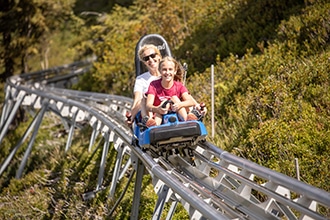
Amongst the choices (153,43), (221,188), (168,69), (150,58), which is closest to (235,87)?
(153,43)

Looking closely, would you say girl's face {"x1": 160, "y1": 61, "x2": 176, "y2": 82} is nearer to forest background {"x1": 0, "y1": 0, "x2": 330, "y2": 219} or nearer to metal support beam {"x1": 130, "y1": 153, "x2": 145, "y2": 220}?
metal support beam {"x1": 130, "y1": 153, "x2": 145, "y2": 220}

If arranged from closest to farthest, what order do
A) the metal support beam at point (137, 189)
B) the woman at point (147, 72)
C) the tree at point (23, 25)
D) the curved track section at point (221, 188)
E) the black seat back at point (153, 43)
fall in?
1. the curved track section at point (221, 188)
2. the metal support beam at point (137, 189)
3. the woman at point (147, 72)
4. the black seat back at point (153, 43)
5. the tree at point (23, 25)

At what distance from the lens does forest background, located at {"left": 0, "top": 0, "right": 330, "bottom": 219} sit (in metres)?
7.85

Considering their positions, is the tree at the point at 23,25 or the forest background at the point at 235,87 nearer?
the forest background at the point at 235,87

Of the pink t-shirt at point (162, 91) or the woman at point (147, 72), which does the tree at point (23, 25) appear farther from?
the pink t-shirt at point (162, 91)

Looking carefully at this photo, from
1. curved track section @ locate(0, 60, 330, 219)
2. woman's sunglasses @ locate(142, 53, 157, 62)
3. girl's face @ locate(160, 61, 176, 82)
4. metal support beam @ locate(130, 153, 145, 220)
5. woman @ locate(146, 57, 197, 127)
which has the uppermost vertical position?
woman's sunglasses @ locate(142, 53, 157, 62)

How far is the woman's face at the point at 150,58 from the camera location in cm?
843

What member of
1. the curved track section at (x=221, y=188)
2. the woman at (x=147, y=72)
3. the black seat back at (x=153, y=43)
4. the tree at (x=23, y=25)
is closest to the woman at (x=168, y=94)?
the curved track section at (x=221, y=188)

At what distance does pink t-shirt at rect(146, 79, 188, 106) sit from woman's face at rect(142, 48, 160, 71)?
916 mm

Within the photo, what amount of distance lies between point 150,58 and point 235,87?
9.79 ft

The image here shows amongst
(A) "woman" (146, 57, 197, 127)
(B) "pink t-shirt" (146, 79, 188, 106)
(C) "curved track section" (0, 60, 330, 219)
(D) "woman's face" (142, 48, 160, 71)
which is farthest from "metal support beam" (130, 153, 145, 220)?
(D) "woman's face" (142, 48, 160, 71)

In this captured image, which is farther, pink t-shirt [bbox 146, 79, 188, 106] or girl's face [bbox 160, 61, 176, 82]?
pink t-shirt [bbox 146, 79, 188, 106]

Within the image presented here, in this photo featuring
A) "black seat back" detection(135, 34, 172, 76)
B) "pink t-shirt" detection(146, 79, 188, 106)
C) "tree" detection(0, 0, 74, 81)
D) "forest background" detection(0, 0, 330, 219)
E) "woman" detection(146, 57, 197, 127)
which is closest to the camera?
"woman" detection(146, 57, 197, 127)

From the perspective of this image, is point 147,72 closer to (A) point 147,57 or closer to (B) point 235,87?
(A) point 147,57
